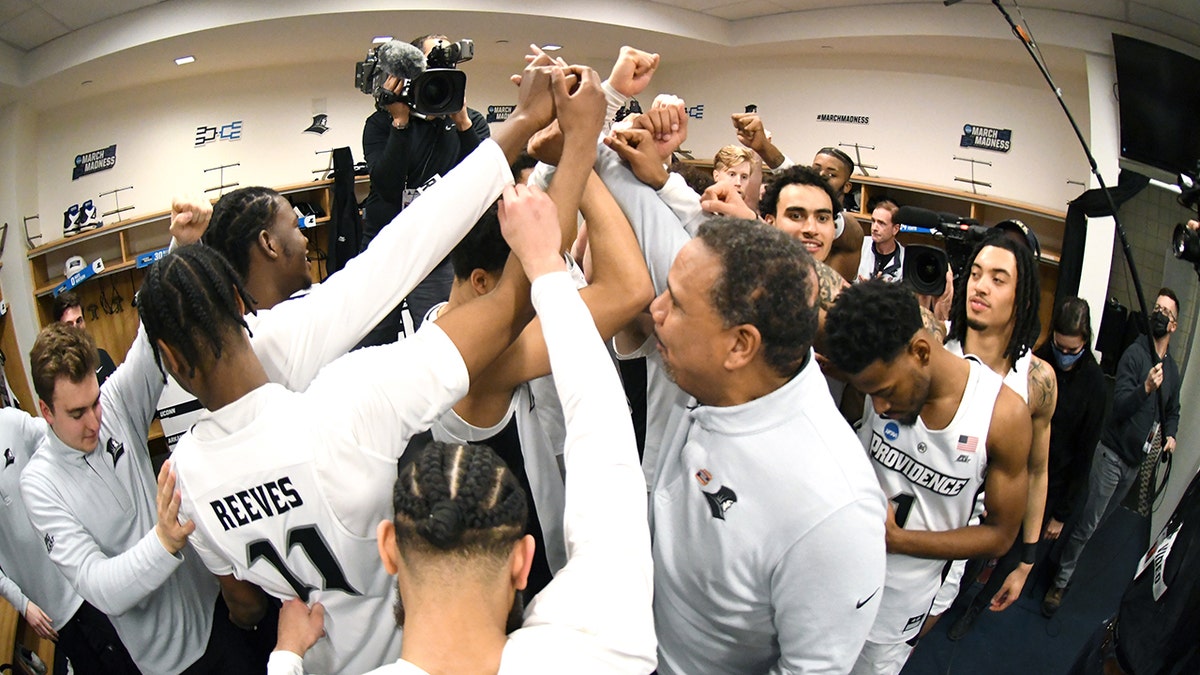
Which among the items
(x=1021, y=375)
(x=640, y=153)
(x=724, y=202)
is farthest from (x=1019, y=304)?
(x=640, y=153)

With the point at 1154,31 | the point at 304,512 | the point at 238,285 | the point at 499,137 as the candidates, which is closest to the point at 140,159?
the point at 238,285

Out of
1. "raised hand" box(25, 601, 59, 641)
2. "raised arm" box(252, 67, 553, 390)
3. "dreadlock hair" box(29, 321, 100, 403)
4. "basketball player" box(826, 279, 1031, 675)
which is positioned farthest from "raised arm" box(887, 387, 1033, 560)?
"raised hand" box(25, 601, 59, 641)

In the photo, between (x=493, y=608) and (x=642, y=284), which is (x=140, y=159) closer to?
(x=642, y=284)

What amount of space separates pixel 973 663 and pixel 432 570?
7.83 ft

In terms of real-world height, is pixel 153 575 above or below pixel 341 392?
below

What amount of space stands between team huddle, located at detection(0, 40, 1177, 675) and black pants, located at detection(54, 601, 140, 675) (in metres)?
0.02

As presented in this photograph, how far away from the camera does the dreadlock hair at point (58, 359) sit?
1.61 meters

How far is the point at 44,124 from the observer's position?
2.61m

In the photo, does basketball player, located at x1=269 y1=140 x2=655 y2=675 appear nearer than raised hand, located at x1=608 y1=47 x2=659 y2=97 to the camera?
Yes

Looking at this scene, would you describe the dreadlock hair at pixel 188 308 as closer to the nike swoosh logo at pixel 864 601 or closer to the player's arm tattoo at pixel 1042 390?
the nike swoosh logo at pixel 864 601

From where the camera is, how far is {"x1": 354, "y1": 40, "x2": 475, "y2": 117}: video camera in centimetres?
167

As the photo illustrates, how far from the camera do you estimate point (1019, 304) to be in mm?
2180

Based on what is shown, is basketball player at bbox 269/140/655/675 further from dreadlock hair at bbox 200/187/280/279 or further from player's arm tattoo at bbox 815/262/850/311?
dreadlock hair at bbox 200/187/280/279

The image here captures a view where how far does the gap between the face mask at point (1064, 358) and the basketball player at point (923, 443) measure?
963 millimetres
